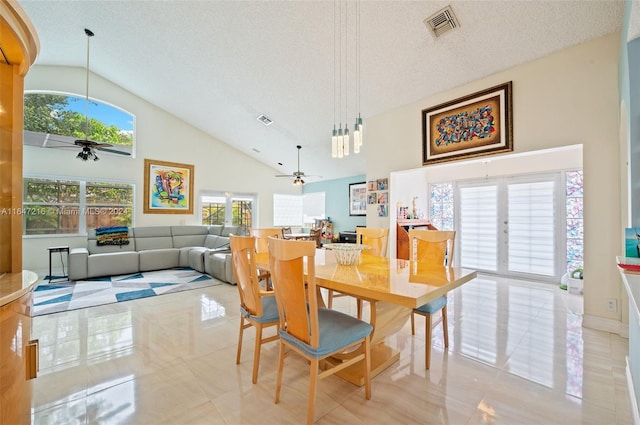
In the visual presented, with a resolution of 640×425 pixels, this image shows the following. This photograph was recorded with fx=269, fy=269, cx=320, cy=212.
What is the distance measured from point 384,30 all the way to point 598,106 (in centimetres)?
230

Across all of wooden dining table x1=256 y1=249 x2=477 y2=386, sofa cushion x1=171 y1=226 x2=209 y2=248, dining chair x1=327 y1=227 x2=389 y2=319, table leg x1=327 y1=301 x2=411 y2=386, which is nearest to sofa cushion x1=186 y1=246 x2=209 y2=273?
sofa cushion x1=171 y1=226 x2=209 y2=248

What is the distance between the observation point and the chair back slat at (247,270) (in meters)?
1.81

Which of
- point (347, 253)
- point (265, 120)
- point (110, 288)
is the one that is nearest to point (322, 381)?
point (347, 253)

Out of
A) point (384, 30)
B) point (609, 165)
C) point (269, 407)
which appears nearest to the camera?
point (269, 407)

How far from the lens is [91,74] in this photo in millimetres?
5680

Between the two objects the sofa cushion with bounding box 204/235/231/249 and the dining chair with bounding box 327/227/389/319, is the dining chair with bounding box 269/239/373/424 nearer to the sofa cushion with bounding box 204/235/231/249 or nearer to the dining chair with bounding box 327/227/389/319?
the dining chair with bounding box 327/227/389/319

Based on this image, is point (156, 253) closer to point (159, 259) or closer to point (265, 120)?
point (159, 259)

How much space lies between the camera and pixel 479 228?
210 inches

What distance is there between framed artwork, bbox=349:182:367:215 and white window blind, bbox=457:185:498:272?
2548 mm

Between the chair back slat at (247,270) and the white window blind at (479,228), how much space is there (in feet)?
16.4

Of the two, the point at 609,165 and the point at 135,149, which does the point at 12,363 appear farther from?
the point at 135,149

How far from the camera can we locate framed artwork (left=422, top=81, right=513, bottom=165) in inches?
128

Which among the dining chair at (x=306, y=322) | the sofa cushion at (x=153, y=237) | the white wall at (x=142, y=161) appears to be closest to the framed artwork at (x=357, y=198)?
the white wall at (x=142, y=161)

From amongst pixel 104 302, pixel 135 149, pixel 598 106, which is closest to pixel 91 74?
pixel 135 149
